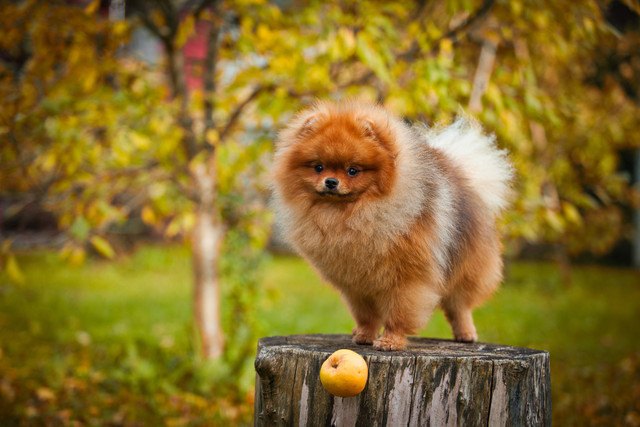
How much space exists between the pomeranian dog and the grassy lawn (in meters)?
2.14

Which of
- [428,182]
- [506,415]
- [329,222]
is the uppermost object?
[428,182]

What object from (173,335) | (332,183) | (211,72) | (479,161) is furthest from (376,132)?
(173,335)

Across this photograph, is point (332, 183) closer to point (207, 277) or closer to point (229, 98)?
point (229, 98)

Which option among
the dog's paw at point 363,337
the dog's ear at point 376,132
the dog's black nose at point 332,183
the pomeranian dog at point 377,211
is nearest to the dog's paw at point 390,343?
the pomeranian dog at point 377,211

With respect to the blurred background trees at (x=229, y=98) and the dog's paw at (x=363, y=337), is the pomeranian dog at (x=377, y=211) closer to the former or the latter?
the dog's paw at (x=363, y=337)

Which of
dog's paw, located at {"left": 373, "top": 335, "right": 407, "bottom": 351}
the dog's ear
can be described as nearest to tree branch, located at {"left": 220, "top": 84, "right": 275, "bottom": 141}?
the dog's ear

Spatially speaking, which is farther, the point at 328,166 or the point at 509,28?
the point at 509,28

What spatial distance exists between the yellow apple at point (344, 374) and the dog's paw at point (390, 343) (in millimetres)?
300

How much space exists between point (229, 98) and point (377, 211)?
2.56 meters

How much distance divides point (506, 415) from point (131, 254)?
10807mm

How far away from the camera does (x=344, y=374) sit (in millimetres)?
2385

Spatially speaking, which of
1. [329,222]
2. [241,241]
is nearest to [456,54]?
[241,241]

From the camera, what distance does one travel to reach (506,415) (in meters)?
2.53

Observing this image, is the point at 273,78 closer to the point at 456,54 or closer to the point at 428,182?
the point at 456,54
